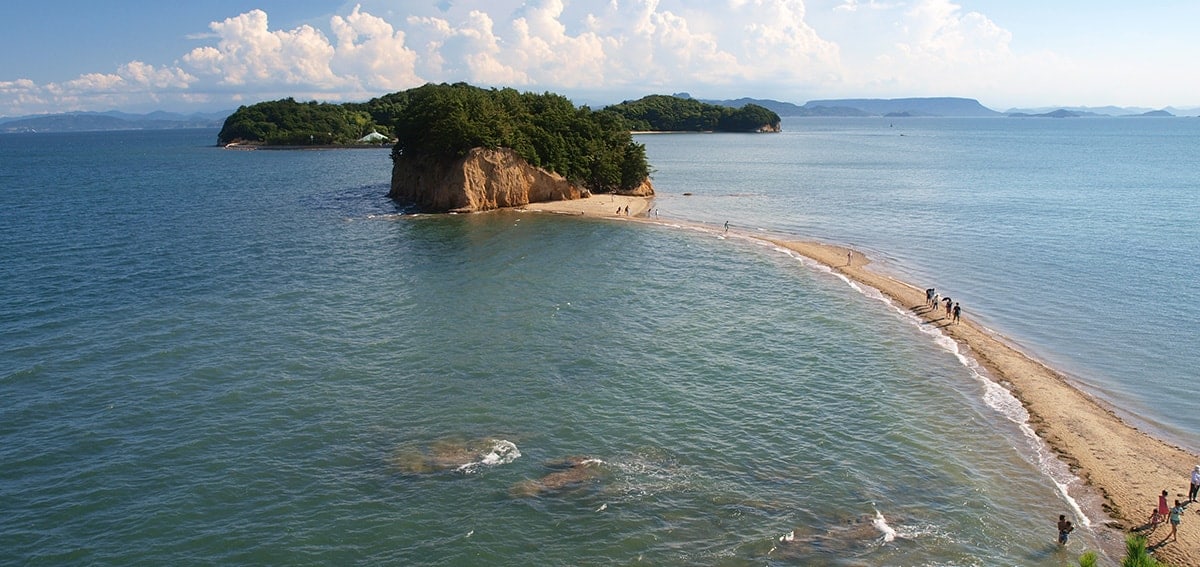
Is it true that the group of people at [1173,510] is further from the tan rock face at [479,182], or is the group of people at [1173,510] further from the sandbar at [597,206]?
the tan rock face at [479,182]

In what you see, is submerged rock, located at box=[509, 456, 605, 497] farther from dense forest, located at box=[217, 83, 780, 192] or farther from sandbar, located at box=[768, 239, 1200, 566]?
dense forest, located at box=[217, 83, 780, 192]

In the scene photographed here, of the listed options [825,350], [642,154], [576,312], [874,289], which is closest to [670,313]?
[576,312]

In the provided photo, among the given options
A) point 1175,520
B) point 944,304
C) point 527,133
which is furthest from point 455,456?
point 527,133

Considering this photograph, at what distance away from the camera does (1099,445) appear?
107 feet

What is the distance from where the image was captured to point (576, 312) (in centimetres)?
4988

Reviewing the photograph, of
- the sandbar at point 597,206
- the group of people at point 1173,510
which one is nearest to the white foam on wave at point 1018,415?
the group of people at point 1173,510

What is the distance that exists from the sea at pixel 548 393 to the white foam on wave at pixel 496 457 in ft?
0.67

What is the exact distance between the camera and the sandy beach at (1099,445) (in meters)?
27.0

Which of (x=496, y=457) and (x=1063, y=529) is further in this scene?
(x=496, y=457)

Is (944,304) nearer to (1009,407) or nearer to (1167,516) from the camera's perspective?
(1009,407)

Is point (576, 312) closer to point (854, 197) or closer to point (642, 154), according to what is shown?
point (642, 154)

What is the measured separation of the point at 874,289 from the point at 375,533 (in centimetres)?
4463

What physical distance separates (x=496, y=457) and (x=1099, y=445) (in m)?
26.4

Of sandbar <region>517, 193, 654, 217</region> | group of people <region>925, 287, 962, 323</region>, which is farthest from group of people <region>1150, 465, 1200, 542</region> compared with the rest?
sandbar <region>517, 193, 654, 217</region>
